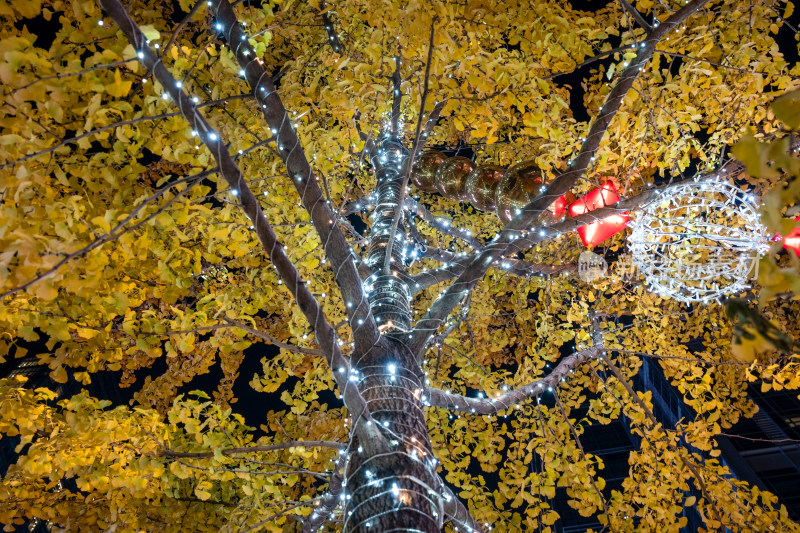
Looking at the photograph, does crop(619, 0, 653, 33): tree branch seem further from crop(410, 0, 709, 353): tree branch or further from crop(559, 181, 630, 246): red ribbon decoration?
crop(559, 181, 630, 246): red ribbon decoration

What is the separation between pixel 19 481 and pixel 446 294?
4.52 meters

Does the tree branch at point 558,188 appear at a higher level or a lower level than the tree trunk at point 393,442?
higher

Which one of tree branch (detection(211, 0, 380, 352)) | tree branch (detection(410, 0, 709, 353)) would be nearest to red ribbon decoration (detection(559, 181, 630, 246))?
tree branch (detection(410, 0, 709, 353))

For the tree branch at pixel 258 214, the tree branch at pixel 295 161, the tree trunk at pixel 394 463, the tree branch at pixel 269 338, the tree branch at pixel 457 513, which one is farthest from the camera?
the tree branch at pixel 457 513

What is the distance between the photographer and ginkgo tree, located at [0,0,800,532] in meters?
2.17

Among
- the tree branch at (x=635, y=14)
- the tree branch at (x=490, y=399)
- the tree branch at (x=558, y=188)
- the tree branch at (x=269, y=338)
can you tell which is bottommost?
the tree branch at (x=490, y=399)

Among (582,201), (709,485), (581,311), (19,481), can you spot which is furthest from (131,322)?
(709,485)

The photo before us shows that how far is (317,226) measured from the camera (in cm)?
278

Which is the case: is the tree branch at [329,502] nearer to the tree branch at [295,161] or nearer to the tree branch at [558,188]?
the tree branch at [558,188]

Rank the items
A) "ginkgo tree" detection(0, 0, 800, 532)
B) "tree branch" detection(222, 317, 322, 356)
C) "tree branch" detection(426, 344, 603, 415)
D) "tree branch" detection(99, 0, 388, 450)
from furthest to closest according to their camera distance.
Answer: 1. "tree branch" detection(426, 344, 603, 415)
2. "tree branch" detection(222, 317, 322, 356)
3. "ginkgo tree" detection(0, 0, 800, 532)
4. "tree branch" detection(99, 0, 388, 450)

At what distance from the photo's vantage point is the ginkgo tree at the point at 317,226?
7.11 ft

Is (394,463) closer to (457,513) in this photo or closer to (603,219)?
(457,513)

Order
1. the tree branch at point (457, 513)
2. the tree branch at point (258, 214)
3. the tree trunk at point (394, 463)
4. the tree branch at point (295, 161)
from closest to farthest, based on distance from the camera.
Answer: the tree branch at point (258, 214), the tree trunk at point (394, 463), the tree branch at point (295, 161), the tree branch at point (457, 513)

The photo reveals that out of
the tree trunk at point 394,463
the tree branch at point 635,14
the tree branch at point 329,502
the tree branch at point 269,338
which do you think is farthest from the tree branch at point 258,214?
the tree branch at point 635,14
